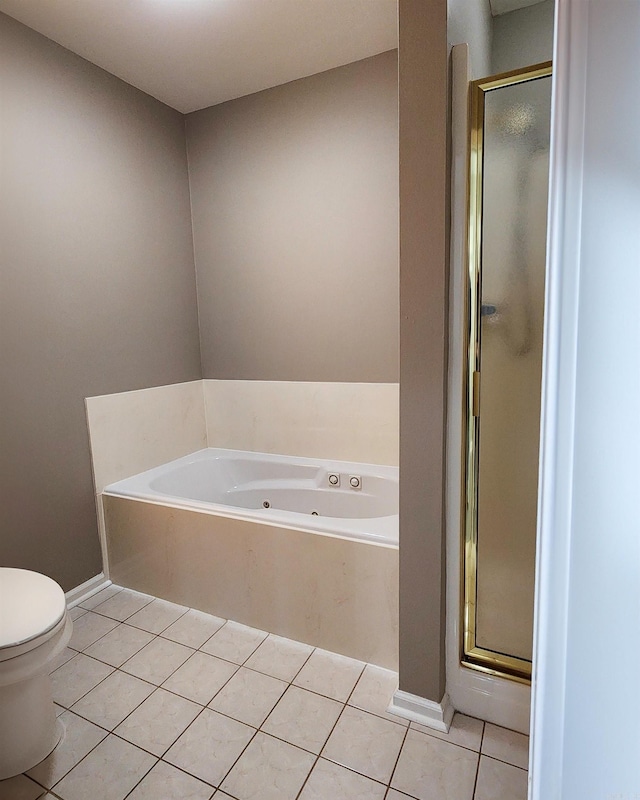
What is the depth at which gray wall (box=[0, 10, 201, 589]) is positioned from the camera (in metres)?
1.97

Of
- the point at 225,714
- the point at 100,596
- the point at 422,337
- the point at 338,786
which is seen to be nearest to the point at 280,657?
the point at 225,714

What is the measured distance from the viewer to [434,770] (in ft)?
4.30

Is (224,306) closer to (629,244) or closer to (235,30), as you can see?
(235,30)

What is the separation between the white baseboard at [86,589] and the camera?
2.25 metres

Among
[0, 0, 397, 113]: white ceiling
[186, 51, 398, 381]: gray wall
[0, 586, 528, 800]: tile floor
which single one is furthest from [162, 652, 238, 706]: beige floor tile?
[0, 0, 397, 113]: white ceiling

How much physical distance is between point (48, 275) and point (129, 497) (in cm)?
115

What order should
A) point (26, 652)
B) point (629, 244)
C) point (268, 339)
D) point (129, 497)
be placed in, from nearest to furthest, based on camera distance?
point (629, 244)
point (26, 652)
point (129, 497)
point (268, 339)

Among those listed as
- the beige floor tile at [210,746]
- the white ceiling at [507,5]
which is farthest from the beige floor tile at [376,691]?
the white ceiling at [507,5]

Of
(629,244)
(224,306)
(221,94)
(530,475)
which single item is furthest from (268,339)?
(629,244)

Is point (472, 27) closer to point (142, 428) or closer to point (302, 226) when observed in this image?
point (302, 226)

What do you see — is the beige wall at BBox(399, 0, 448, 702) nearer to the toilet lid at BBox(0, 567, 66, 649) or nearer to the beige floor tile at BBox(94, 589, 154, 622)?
the toilet lid at BBox(0, 567, 66, 649)

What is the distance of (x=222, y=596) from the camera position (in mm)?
2055

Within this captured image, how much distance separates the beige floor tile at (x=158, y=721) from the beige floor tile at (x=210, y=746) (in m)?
0.03

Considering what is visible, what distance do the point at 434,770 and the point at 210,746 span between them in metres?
→ 0.69
